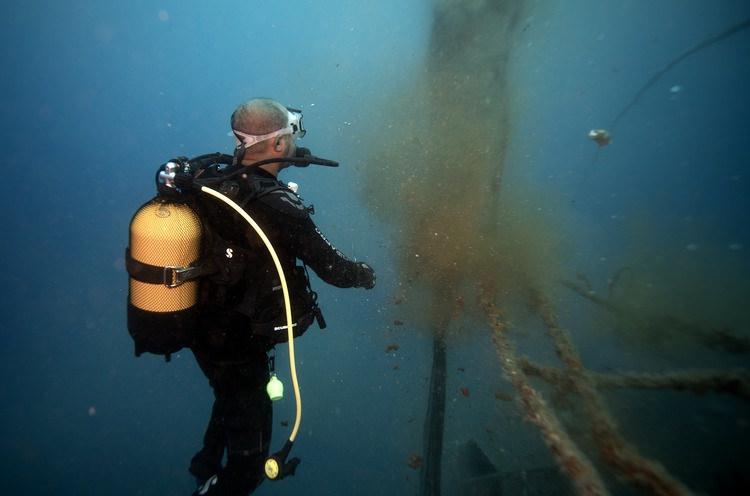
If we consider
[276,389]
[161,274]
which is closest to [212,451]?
[276,389]

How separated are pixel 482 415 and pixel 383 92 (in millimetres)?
13174

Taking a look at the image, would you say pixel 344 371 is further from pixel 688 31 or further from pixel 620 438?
pixel 688 31

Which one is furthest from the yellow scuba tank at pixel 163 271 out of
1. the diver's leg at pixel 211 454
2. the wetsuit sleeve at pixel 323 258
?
the diver's leg at pixel 211 454

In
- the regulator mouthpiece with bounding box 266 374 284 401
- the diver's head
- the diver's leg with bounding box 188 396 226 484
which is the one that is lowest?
the diver's leg with bounding box 188 396 226 484

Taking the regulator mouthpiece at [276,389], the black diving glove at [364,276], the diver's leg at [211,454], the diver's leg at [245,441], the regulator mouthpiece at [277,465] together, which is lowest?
the diver's leg at [211,454]

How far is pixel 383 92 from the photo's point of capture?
9648 mm

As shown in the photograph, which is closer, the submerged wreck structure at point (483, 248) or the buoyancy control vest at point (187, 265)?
the buoyancy control vest at point (187, 265)

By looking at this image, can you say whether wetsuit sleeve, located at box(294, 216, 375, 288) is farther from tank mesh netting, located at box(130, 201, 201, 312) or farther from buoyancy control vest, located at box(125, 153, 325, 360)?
tank mesh netting, located at box(130, 201, 201, 312)

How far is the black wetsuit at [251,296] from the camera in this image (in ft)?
7.88

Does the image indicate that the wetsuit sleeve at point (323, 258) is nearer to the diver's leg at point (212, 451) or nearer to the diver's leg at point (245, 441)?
the diver's leg at point (245, 441)

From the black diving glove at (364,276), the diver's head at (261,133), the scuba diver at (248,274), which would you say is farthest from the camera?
the black diving glove at (364,276)

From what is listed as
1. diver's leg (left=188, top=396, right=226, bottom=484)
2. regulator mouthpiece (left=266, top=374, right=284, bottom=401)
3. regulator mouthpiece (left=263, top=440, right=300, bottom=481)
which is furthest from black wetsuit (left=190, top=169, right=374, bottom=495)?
regulator mouthpiece (left=263, top=440, right=300, bottom=481)

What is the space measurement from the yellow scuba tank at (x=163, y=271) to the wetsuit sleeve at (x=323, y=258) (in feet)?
2.19

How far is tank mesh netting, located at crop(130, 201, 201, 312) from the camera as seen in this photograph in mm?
2195
